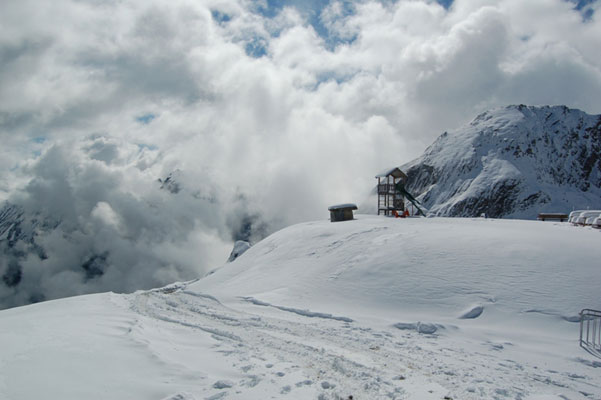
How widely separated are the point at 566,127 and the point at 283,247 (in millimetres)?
166990

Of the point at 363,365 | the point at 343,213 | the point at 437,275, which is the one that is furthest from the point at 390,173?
the point at 363,365

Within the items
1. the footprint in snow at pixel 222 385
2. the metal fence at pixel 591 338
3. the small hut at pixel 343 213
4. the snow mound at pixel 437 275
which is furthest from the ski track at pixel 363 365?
the small hut at pixel 343 213

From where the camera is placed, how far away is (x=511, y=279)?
1455cm

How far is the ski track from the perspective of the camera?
662 cm

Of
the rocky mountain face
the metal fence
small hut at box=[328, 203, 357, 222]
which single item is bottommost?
the metal fence

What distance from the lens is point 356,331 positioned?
37.0 feet

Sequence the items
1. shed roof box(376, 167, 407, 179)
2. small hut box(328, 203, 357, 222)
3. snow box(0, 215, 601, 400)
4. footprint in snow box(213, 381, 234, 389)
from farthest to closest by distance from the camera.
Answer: shed roof box(376, 167, 407, 179) < small hut box(328, 203, 357, 222) < snow box(0, 215, 601, 400) < footprint in snow box(213, 381, 234, 389)

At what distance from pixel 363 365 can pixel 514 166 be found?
Result: 14806 cm

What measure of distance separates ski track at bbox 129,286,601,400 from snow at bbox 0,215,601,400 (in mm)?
40

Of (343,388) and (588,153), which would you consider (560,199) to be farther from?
(343,388)

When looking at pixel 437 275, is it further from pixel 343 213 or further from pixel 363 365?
pixel 343 213

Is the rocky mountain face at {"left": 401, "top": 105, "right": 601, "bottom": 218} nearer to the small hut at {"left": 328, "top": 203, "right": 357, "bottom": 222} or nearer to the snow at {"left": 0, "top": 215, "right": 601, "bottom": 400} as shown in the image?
the small hut at {"left": 328, "top": 203, "right": 357, "bottom": 222}

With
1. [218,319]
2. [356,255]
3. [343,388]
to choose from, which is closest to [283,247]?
[356,255]

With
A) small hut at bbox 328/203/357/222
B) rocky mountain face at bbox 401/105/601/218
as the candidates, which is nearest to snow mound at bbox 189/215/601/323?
small hut at bbox 328/203/357/222
